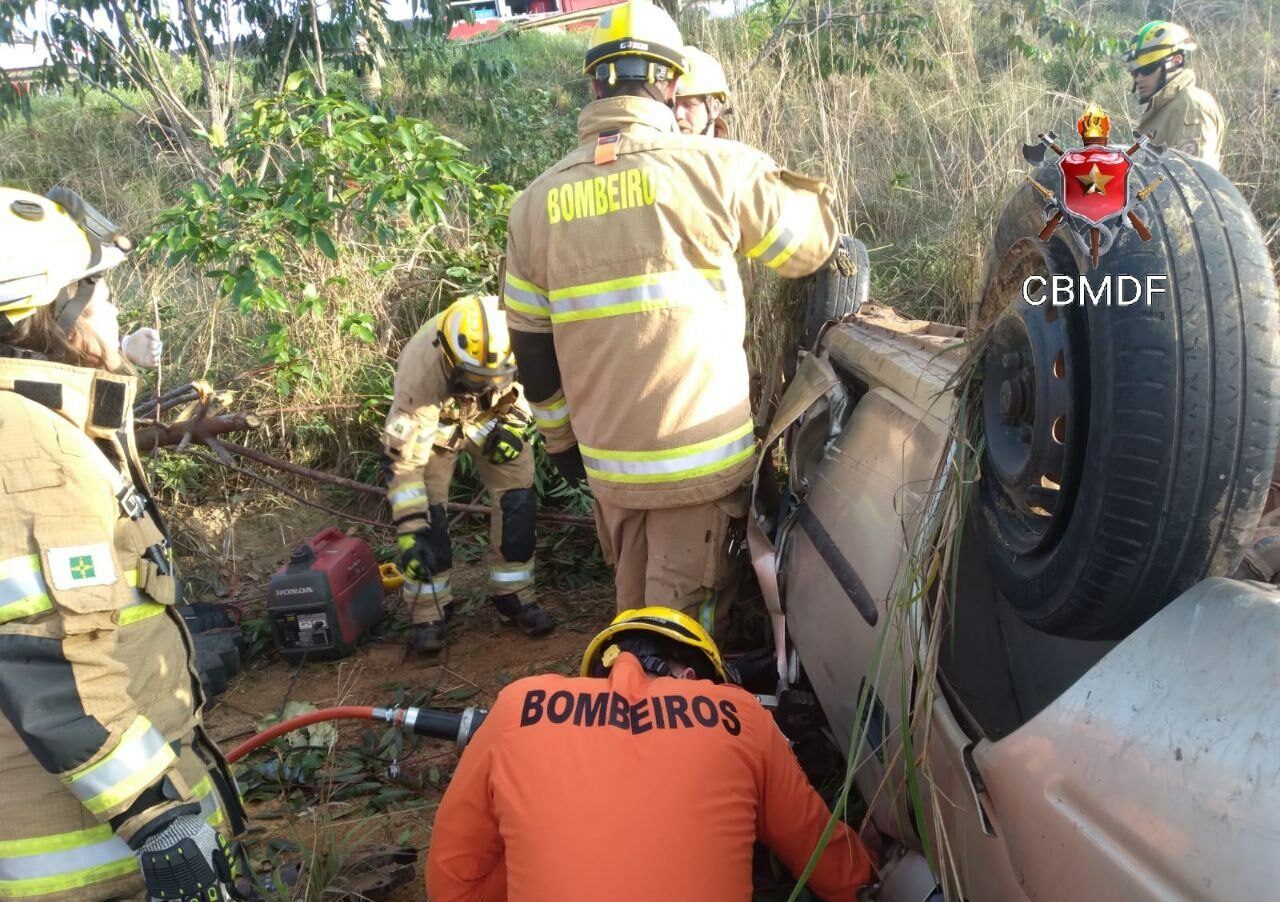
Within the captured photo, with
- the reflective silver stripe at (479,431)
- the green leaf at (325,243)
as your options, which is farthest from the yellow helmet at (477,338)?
the green leaf at (325,243)

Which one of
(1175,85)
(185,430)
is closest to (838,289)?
(185,430)

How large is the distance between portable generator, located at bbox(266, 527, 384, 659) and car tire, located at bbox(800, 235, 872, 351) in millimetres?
2465

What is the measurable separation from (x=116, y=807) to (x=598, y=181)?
6.11 feet

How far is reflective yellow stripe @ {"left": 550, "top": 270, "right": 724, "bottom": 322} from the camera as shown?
2.54m

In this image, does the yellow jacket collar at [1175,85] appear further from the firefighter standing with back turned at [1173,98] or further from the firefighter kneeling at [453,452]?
the firefighter kneeling at [453,452]

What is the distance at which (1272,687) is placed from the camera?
961mm

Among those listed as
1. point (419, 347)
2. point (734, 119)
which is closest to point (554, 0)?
point (734, 119)

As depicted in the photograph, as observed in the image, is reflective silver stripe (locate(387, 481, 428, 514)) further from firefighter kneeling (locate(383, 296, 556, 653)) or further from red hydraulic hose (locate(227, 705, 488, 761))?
red hydraulic hose (locate(227, 705, 488, 761))

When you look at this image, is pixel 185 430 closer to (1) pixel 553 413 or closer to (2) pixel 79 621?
(1) pixel 553 413

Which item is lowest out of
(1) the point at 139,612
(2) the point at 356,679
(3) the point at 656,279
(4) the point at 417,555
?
(2) the point at 356,679

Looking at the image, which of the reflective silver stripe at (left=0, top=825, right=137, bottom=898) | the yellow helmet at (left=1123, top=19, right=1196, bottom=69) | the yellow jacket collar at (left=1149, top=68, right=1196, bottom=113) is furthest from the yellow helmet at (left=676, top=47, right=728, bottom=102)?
the yellow helmet at (left=1123, top=19, right=1196, bottom=69)

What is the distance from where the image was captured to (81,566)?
67.9 inches

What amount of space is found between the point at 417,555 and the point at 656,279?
2282 mm

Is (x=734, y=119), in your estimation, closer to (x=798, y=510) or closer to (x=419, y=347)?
(x=419, y=347)
